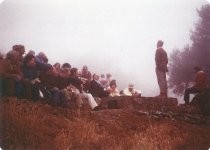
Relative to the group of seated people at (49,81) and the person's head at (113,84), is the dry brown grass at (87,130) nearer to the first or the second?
the group of seated people at (49,81)

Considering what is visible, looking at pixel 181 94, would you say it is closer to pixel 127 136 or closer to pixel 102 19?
pixel 127 136

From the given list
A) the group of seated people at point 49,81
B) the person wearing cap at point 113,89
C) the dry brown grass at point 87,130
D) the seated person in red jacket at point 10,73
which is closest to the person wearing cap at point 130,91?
the group of seated people at point 49,81

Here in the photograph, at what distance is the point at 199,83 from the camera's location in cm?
658

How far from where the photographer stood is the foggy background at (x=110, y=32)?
6.38m

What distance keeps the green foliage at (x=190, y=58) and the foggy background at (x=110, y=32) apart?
120 millimetres

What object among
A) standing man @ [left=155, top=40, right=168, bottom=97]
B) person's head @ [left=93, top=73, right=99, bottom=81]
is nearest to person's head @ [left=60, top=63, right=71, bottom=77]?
person's head @ [left=93, top=73, right=99, bottom=81]

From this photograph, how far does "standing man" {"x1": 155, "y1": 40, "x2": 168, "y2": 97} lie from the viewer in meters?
6.44

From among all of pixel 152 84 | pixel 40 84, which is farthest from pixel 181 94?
pixel 40 84

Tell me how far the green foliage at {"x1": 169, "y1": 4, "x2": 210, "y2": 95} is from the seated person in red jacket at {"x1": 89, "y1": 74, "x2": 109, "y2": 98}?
0.93 m

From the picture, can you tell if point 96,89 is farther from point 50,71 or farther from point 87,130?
point 50,71

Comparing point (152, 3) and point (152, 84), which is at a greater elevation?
point (152, 3)

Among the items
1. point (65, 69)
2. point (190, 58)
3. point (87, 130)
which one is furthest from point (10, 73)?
point (190, 58)

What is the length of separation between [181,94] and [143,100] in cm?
56

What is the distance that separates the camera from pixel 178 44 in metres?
6.49
